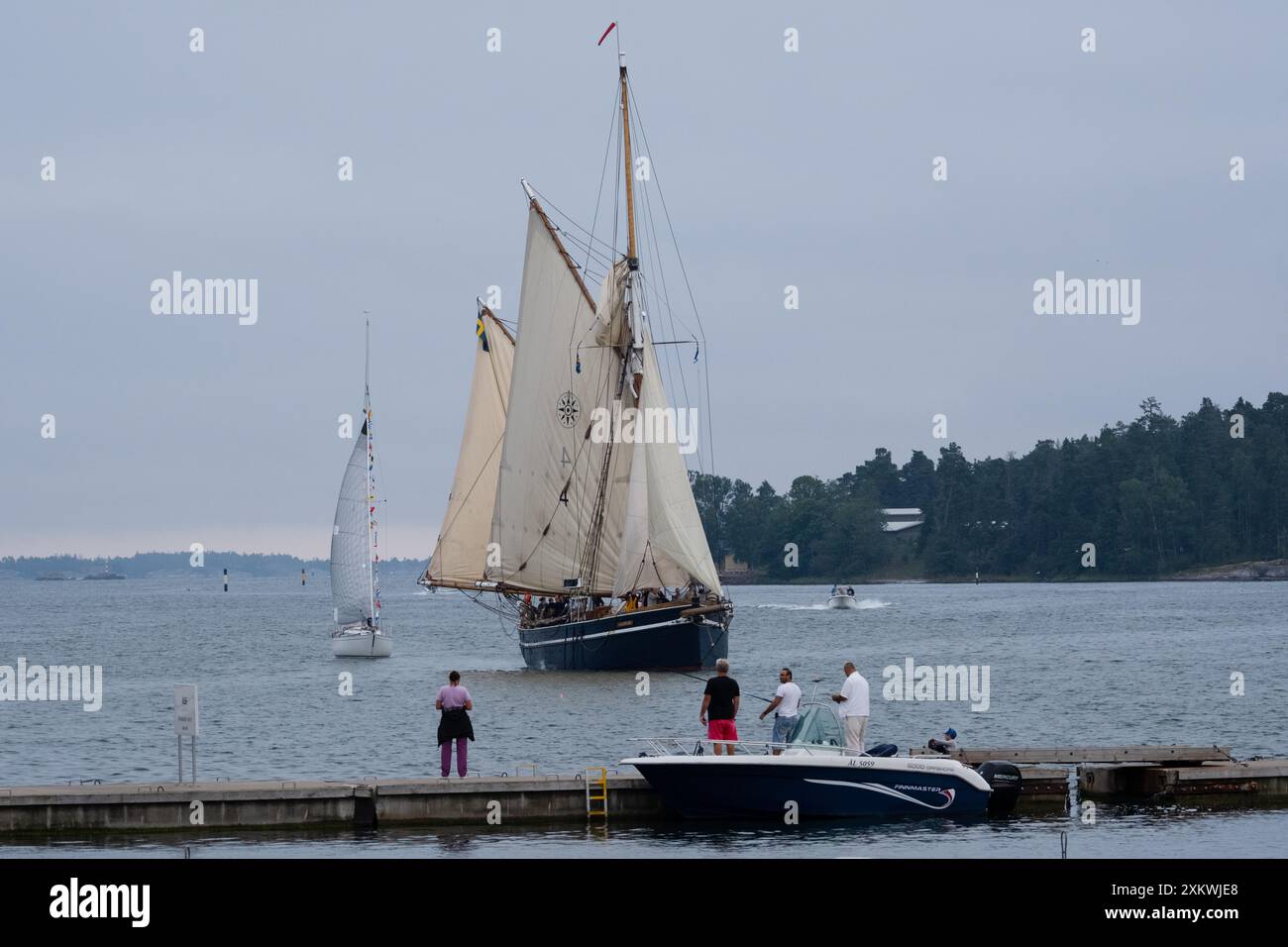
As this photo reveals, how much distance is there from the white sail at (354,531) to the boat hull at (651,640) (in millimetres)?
19211

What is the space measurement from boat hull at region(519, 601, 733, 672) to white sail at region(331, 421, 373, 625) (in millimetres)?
19211

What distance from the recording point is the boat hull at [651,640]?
2844 inches

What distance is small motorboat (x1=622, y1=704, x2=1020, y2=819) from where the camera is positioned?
91.4ft

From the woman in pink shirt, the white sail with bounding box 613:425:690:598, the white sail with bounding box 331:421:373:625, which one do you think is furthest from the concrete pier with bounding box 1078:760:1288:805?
the white sail with bounding box 331:421:373:625

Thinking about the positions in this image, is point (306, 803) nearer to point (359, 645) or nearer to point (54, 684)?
point (54, 684)

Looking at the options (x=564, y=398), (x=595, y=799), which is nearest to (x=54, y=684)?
(x=564, y=398)

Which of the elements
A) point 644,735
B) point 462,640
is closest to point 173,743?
point 644,735

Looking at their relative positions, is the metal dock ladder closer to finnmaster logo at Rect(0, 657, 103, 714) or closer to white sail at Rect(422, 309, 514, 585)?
finnmaster logo at Rect(0, 657, 103, 714)

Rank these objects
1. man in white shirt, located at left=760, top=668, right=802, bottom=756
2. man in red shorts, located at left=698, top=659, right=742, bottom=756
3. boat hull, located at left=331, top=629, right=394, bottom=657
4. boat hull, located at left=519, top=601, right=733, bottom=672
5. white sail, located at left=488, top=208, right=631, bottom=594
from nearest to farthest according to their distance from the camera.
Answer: man in red shorts, located at left=698, top=659, right=742, bottom=756, man in white shirt, located at left=760, top=668, right=802, bottom=756, boat hull, located at left=519, top=601, right=733, bottom=672, white sail, located at left=488, top=208, right=631, bottom=594, boat hull, located at left=331, top=629, right=394, bottom=657

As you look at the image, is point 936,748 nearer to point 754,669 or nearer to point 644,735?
point 644,735

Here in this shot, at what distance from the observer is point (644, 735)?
48.3 m
